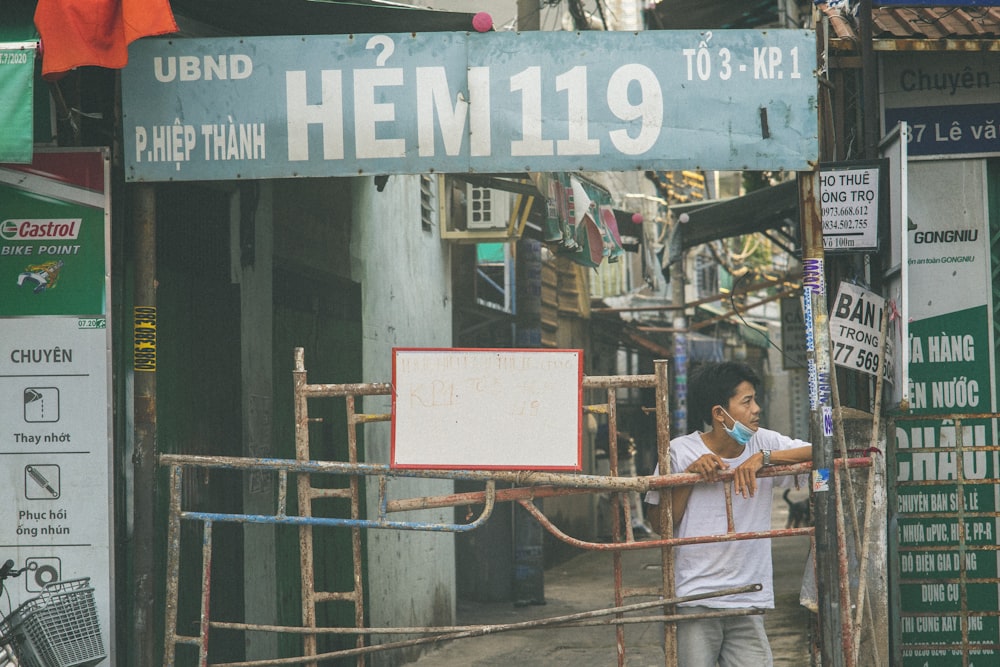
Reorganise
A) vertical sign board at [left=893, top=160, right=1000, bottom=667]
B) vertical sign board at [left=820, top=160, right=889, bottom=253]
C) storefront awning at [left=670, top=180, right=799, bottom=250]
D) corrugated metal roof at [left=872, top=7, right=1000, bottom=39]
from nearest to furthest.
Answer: vertical sign board at [left=820, top=160, right=889, bottom=253]
corrugated metal roof at [left=872, top=7, right=1000, bottom=39]
vertical sign board at [left=893, top=160, right=1000, bottom=667]
storefront awning at [left=670, top=180, right=799, bottom=250]

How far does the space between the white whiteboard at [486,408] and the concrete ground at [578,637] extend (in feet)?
10.9

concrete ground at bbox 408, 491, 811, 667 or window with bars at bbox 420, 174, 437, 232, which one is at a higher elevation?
window with bars at bbox 420, 174, 437, 232

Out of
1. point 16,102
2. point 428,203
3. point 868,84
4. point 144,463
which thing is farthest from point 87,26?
point 428,203

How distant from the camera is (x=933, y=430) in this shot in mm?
8406

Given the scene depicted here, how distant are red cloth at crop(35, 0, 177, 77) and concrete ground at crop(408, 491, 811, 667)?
5.02 m

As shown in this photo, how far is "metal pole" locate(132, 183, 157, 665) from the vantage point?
18.0 ft

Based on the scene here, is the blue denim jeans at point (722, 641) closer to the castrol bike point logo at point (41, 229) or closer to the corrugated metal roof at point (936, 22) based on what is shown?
the castrol bike point logo at point (41, 229)

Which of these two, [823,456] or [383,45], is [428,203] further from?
[823,456]

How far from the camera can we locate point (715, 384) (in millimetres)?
5910

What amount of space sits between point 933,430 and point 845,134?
6.88 ft

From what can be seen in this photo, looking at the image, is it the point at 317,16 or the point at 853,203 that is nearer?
the point at 317,16

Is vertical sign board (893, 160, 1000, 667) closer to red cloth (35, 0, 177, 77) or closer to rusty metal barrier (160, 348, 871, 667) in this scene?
rusty metal barrier (160, 348, 871, 667)

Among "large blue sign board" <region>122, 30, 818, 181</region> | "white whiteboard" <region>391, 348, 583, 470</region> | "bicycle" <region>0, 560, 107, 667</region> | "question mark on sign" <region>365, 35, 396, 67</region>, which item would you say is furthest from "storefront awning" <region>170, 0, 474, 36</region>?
"bicycle" <region>0, 560, 107, 667</region>

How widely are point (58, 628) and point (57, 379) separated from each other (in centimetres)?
110
